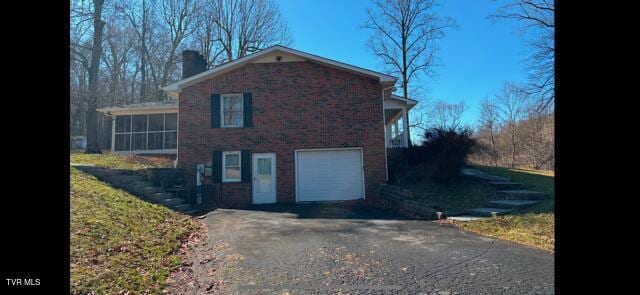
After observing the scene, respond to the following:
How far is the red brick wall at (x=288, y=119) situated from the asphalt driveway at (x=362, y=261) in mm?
4675

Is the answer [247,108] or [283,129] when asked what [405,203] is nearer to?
[283,129]

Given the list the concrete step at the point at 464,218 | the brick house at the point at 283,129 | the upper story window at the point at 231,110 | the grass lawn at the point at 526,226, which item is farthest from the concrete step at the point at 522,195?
the upper story window at the point at 231,110

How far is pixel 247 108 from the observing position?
43.1ft

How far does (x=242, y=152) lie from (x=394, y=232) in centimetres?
729

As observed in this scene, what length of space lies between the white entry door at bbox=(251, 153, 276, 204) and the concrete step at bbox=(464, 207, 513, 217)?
681 cm

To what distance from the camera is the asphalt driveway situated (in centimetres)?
421

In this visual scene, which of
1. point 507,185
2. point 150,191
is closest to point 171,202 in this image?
point 150,191

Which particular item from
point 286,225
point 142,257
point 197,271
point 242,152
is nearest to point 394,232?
point 286,225

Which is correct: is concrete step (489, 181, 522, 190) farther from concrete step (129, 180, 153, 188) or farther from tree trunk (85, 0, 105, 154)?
tree trunk (85, 0, 105, 154)

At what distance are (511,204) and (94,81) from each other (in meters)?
22.7

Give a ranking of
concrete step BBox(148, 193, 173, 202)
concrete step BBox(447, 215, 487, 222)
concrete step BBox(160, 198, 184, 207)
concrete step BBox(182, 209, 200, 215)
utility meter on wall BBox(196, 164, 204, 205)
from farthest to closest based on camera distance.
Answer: utility meter on wall BBox(196, 164, 204, 205) → concrete step BBox(182, 209, 200, 215) → concrete step BBox(160, 198, 184, 207) → concrete step BBox(148, 193, 173, 202) → concrete step BBox(447, 215, 487, 222)

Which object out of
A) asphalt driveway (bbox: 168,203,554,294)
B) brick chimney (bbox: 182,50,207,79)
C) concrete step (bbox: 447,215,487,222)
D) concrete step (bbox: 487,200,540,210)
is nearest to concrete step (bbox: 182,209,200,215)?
asphalt driveway (bbox: 168,203,554,294)
